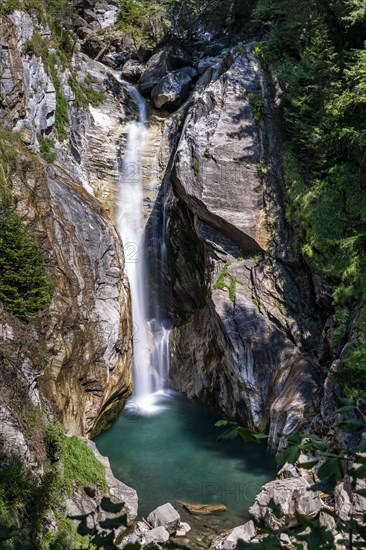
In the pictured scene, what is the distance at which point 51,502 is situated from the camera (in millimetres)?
6930

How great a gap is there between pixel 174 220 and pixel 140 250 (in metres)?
1.70

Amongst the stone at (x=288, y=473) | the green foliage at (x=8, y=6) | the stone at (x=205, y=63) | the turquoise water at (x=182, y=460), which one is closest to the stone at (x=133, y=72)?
the stone at (x=205, y=63)

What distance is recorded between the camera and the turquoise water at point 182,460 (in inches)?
373

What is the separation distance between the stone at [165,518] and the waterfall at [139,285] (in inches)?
213

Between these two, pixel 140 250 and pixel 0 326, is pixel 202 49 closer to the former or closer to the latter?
pixel 140 250

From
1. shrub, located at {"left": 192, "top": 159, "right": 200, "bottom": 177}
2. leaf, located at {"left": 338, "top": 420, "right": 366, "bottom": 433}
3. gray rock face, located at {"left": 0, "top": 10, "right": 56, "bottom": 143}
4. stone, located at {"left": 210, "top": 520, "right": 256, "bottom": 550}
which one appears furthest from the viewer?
shrub, located at {"left": 192, "top": 159, "right": 200, "bottom": 177}

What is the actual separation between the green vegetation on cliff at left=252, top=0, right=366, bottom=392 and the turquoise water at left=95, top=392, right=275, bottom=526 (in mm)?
3526

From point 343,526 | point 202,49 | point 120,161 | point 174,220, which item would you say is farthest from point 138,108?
point 343,526

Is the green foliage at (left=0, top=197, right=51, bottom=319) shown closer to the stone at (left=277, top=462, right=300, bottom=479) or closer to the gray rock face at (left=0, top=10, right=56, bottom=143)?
the gray rock face at (left=0, top=10, right=56, bottom=143)

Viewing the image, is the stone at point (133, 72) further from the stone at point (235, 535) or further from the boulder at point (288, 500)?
the stone at point (235, 535)

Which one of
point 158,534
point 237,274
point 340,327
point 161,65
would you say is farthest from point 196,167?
point 158,534

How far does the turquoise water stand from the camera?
9477 millimetres

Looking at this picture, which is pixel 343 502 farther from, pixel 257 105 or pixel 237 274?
pixel 257 105

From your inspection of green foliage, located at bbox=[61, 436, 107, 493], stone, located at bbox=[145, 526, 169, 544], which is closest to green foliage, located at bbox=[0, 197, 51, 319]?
green foliage, located at bbox=[61, 436, 107, 493]
